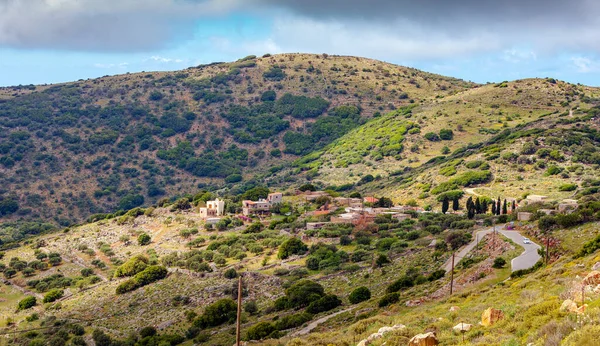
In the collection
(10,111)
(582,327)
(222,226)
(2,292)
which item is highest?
(10,111)

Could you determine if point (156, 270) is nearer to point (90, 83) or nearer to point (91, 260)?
point (91, 260)

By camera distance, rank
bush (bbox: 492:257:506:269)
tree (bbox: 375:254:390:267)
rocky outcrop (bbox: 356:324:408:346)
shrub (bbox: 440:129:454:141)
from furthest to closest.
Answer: shrub (bbox: 440:129:454:141), tree (bbox: 375:254:390:267), bush (bbox: 492:257:506:269), rocky outcrop (bbox: 356:324:408:346)

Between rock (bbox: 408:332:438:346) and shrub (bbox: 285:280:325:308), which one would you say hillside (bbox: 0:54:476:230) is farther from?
rock (bbox: 408:332:438:346)

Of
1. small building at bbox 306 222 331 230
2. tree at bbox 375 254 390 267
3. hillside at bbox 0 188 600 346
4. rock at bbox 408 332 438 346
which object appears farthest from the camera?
small building at bbox 306 222 331 230

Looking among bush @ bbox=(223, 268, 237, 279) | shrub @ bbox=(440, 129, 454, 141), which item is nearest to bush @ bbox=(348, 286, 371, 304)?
bush @ bbox=(223, 268, 237, 279)

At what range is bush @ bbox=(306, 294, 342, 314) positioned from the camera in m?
36.5

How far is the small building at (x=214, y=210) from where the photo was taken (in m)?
70.7

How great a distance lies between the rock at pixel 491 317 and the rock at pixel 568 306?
218cm

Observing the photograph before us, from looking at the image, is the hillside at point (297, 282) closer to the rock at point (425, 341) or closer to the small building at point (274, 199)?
the rock at point (425, 341)

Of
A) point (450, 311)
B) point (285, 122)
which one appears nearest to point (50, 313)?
point (450, 311)

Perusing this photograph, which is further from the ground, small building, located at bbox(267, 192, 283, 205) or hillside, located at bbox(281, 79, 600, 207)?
hillside, located at bbox(281, 79, 600, 207)

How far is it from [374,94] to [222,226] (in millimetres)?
95365

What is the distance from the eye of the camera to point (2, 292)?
5509 centimetres

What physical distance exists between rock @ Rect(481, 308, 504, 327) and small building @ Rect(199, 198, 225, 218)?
53702 millimetres
